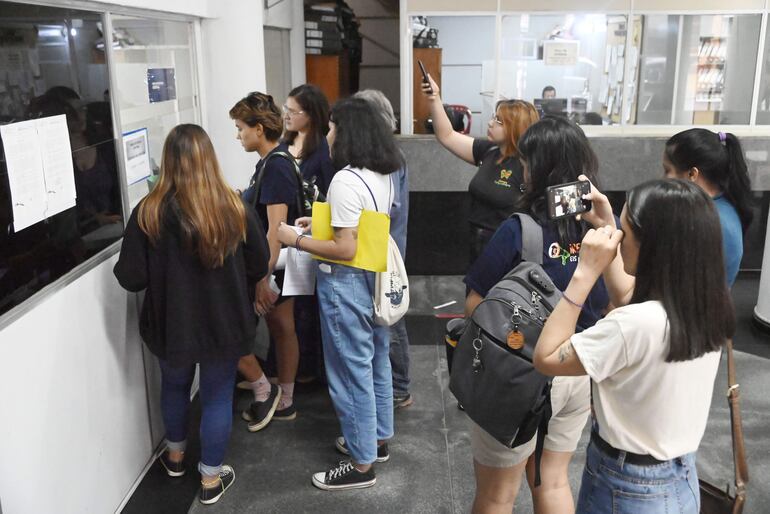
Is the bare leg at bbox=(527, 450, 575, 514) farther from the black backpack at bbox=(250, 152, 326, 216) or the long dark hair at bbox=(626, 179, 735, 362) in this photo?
the black backpack at bbox=(250, 152, 326, 216)

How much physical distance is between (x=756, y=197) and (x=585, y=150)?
4596 millimetres

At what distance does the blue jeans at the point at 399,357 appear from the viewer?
138 inches

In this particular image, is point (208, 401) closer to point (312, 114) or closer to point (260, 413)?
point (260, 413)

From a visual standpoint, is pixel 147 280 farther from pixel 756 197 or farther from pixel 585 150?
pixel 756 197

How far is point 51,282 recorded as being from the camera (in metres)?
2.21

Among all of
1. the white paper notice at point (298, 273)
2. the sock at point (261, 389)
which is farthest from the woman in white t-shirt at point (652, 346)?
the sock at point (261, 389)

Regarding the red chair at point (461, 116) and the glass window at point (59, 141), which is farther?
the red chair at point (461, 116)

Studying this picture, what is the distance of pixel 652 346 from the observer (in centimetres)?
146

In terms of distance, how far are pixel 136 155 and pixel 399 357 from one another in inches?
63.5

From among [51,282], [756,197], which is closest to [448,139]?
[51,282]

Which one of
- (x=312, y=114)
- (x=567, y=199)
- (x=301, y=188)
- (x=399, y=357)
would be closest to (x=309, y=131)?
(x=312, y=114)

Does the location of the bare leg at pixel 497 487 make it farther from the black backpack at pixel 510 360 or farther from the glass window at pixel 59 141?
the glass window at pixel 59 141

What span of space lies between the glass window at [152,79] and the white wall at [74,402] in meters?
0.65

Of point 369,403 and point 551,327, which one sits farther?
point 369,403
